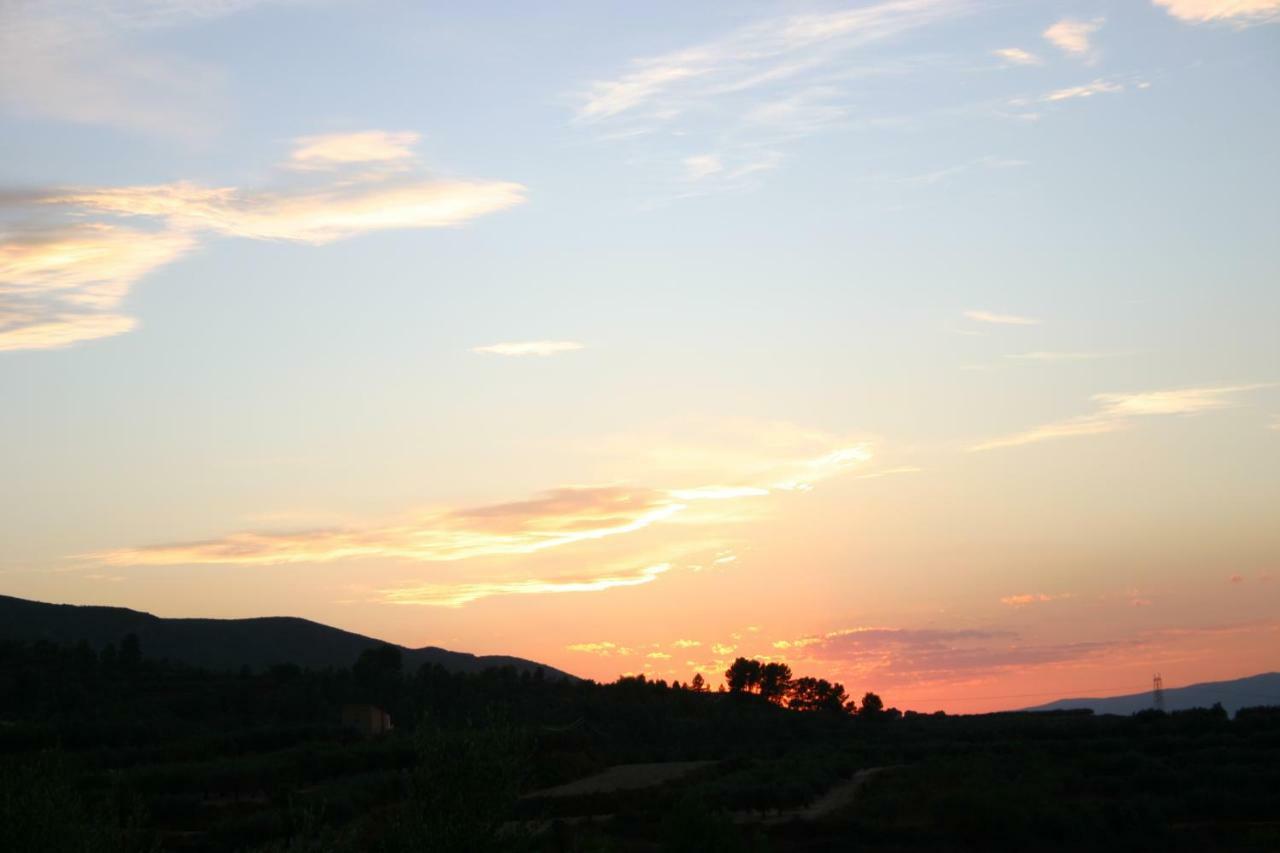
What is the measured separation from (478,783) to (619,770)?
4903 cm

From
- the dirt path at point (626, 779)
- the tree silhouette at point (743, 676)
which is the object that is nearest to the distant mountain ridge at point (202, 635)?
the tree silhouette at point (743, 676)

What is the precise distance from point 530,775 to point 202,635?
486 ft

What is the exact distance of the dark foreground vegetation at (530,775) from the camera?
2489 cm

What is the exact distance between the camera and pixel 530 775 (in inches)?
1182

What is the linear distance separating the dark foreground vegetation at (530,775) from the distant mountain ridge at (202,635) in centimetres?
5635

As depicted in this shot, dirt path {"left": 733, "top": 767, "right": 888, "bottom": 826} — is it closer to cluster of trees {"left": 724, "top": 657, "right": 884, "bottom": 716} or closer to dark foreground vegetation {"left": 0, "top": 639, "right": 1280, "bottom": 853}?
dark foreground vegetation {"left": 0, "top": 639, "right": 1280, "bottom": 853}


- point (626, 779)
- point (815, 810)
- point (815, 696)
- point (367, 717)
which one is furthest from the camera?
point (815, 696)

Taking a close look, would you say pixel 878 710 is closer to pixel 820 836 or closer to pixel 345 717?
pixel 345 717

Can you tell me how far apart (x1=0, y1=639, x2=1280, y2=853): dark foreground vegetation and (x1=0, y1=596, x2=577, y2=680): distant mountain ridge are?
185 ft

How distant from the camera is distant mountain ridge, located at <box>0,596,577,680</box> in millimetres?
151500

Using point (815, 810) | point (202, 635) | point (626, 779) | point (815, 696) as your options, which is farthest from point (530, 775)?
point (202, 635)

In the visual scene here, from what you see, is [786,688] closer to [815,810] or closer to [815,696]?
[815,696]

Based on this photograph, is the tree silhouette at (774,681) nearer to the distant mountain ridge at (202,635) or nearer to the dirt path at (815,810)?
the distant mountain ridge at (202,635)

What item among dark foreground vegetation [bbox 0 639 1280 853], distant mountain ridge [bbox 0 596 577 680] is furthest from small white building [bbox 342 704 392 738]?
distant mountain ridge [bbox 0 596 577 680]
